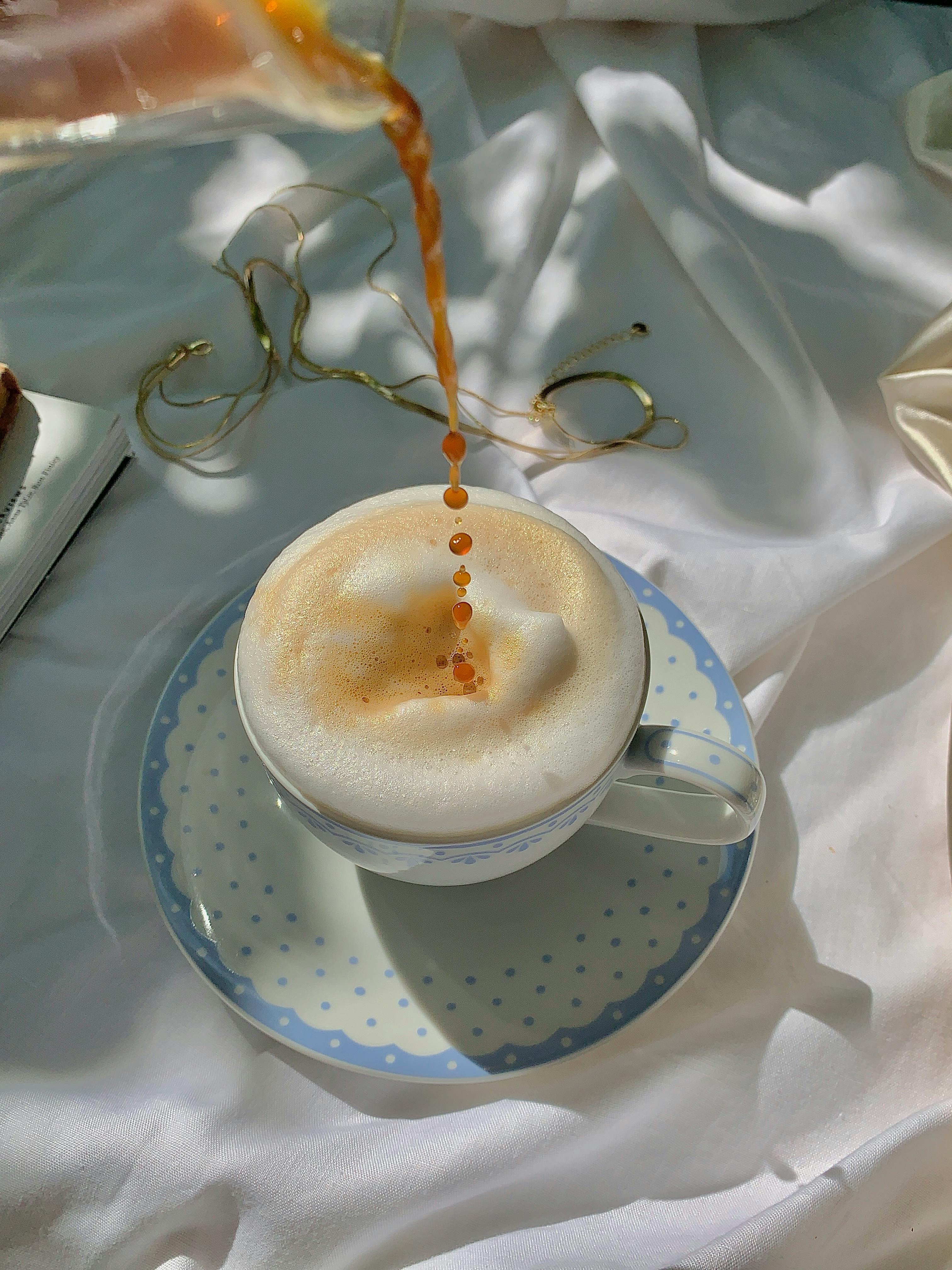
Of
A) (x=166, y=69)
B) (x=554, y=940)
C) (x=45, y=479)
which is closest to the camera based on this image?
(x=166, y=69)

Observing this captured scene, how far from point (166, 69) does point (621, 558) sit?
1.32ft

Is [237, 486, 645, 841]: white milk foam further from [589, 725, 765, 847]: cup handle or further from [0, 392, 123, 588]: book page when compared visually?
[0, 392, 123, 588]: book page

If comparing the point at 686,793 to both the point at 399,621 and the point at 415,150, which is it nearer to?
the point at 399,621

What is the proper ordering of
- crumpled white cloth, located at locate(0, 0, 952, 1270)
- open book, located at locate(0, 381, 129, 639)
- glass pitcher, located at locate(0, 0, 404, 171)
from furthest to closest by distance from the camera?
open book, located at locate(0, 381, 129, 639), crumpled white cloth, located at locate(0, 0, 952, 1270), glass pitcher, located at locate(0, 0, 404, 171)

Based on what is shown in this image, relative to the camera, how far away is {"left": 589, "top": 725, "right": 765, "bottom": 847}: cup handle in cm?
44

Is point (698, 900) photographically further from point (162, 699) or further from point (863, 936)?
point (162, 699)

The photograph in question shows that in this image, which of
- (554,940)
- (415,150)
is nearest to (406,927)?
(554,940)

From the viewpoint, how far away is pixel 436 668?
478 mm

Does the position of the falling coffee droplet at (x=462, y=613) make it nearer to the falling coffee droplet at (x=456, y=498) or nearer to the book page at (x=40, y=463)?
the falling coffee droplet at (x=456, y=498)

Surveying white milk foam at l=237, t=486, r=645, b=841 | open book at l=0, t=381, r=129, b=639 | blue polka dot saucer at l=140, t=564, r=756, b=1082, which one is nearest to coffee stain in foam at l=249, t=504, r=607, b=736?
white milk foam at l=237, t=486, r=645, b=841

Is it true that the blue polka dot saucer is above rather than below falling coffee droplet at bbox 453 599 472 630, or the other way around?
below

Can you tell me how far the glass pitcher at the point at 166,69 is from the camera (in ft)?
1.29

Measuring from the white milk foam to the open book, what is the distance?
0.24 meters

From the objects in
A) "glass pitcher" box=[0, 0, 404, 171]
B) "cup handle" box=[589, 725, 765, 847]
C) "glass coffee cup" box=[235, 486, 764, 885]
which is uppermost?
"glass pitcher" box=[0, 0, 404, 171]
